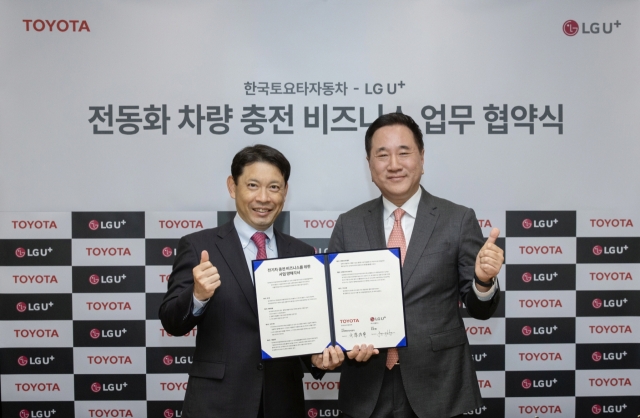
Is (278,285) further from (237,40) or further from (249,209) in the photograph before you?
(237,40)

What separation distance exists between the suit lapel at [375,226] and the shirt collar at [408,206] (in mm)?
23

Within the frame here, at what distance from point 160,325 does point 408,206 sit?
1.79m

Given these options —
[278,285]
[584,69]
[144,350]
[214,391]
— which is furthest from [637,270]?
[144,350]

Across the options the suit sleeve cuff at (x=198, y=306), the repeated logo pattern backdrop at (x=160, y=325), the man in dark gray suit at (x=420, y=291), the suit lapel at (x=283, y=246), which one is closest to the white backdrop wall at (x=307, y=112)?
the repeated logo pattern backdrop at (x=160, y=325)

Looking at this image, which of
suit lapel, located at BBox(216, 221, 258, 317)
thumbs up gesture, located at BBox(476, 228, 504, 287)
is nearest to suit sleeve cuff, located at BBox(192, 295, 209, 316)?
suit lapel, located at BBox(216, 221, 258, 317)

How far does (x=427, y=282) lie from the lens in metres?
1.85

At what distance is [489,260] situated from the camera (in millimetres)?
1712

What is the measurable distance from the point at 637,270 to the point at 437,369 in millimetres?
1873

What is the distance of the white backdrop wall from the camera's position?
2.92 m

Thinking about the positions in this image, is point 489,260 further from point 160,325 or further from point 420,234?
point 160,325

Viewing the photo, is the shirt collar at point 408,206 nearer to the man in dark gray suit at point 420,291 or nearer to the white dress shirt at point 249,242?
the man in dark gray suit at point 420,291

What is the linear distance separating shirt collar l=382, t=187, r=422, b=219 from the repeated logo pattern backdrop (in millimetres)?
957

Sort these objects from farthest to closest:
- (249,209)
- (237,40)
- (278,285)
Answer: (237,40)
(249,209)
(278,285)

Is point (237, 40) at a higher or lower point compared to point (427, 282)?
higher
